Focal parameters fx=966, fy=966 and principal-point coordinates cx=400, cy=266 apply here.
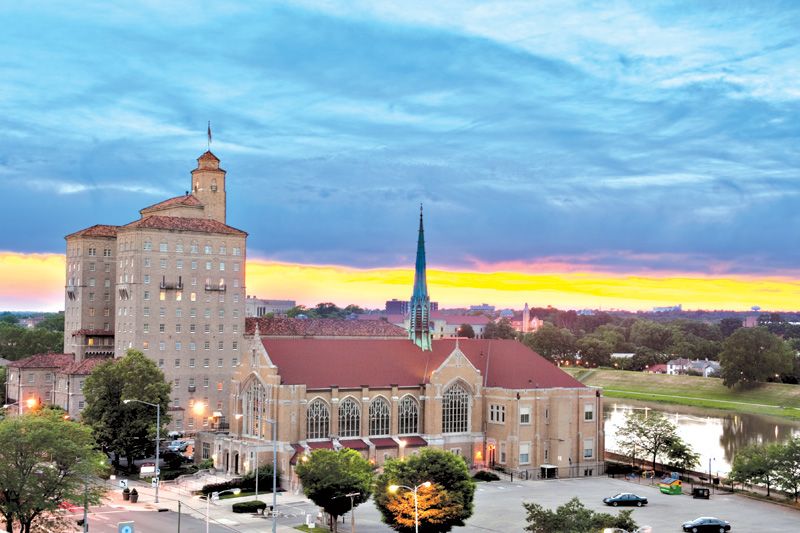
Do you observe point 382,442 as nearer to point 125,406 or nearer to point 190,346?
point 125,406

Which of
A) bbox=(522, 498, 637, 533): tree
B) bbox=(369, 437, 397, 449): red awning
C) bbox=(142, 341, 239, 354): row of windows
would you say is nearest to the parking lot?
bbox=(369, 437, 397, 449): red awning

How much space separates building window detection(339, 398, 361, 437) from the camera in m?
93.7

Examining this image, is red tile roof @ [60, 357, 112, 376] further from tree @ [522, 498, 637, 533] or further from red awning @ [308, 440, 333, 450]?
tree @ [522, 498, 637, 533]

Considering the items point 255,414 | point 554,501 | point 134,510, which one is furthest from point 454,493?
point 255,414

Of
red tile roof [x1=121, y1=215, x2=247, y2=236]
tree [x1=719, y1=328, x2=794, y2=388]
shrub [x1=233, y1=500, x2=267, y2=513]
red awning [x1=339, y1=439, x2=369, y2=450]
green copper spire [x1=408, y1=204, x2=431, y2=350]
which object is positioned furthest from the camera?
tree [x1=719, y1=328, x2=794, y2=388]

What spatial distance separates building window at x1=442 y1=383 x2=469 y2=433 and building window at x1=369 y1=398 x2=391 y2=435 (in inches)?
232

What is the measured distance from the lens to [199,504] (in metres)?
78.8

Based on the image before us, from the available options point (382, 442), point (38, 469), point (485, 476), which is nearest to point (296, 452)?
point (382, 442)

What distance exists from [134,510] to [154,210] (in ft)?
233

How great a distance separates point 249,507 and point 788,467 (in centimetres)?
4456

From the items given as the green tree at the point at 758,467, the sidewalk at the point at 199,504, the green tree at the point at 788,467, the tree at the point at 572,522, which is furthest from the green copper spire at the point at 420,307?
the tree at the point at 572,522

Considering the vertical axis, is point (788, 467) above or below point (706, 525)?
above

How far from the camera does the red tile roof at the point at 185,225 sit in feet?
415

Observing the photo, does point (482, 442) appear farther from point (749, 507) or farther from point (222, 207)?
point (222, 207)
